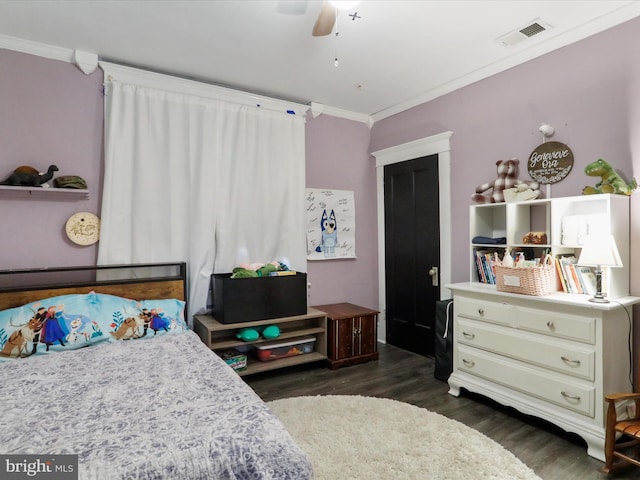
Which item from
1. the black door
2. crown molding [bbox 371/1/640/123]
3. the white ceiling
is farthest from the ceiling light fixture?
the black door

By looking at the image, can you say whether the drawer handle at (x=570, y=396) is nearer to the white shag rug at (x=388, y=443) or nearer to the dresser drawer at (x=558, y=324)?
the dresser drawer at (x=558, y=324)

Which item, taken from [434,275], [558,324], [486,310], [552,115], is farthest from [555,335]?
[552,115]

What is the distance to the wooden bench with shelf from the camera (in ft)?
9.54

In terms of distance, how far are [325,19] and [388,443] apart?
7.68ft

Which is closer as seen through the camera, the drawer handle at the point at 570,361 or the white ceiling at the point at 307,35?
the drawer handle at the point at 570,361

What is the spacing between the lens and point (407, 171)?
3.75 meters

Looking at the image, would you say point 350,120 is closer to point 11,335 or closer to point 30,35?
point 30,35

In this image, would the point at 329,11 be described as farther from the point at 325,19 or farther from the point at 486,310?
the point at 486,310

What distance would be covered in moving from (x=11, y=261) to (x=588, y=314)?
3700 millimetres

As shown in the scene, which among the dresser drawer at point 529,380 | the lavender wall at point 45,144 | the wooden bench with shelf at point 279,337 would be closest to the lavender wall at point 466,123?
the lavender wall at point 45,144

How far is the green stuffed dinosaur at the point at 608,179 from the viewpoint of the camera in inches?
84.6

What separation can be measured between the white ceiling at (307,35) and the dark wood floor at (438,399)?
2.58 metres

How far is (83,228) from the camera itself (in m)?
2.72

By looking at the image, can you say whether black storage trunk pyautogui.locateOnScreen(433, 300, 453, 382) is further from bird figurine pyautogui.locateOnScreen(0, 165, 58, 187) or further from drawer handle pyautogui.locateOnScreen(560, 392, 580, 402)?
bird figurine pyautogui.locateOnScreen(0, 165, 58, 187)
